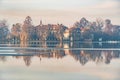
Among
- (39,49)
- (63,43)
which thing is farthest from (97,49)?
(39,49)

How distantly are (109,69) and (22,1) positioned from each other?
3.95 feet

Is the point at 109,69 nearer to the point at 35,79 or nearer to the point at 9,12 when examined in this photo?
the point at 35,79

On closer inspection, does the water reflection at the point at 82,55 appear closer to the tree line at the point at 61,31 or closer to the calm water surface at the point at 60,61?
the calm water surface at the point at 60,61

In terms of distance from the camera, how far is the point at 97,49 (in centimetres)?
409

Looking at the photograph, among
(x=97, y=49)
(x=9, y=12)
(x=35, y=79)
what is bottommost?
(x=35, y=79)

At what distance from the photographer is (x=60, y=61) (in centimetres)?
396

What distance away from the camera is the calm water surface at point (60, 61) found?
383cm

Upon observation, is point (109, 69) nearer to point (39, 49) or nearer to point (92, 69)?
point (92, 69)

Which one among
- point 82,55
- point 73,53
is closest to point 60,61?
point 73,53

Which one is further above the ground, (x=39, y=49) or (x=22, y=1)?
(x=22, y=1)

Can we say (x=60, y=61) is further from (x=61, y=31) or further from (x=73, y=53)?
(x=61, y=31)

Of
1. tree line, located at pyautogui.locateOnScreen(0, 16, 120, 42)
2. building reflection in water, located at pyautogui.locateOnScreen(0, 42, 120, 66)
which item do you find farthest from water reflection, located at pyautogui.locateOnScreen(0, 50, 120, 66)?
tree line, located at pyautogui.locateOnScreen(0, 16, 120, 42)

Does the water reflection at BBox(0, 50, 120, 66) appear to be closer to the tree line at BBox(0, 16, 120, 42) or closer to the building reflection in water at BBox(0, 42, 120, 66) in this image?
the building reflection in water at BBox(0, 42, 120, 66)

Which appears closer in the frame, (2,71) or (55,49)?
(2,71)
